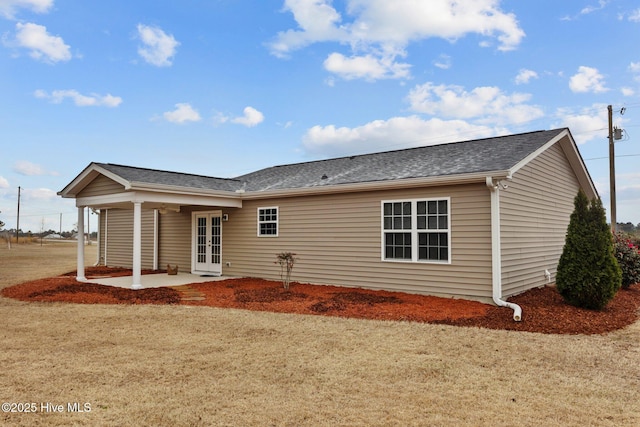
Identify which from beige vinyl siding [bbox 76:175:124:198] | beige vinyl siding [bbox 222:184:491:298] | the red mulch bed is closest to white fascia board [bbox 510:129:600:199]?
beige vinyl siding [bbox 222:184:491:298]

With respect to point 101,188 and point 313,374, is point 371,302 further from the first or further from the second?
point 101,188

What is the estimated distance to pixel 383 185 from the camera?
9680mm

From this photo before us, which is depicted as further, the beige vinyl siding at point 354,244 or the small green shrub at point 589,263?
the beige vinyl siding at point 354,244

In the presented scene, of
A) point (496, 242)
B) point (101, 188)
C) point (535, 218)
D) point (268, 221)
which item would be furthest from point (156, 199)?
point (535, 218)

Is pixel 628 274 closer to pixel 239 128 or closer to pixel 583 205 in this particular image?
pixel 583 205

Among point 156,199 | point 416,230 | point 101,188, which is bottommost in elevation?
point 416,230

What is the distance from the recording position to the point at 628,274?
1142 cm

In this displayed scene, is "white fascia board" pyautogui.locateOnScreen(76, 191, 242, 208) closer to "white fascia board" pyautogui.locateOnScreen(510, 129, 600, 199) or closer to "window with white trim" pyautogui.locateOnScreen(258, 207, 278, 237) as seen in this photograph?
"window with white trim" pyautogui.locateOnScreen(258, 207, 278, 237)

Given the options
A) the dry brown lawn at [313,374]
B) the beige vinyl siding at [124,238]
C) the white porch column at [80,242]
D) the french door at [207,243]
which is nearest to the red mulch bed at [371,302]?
the dry brown lawn at [313,374]

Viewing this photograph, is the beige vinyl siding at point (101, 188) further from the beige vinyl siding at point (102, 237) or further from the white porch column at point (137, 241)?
the beige vinyl siding at point (102, 237)

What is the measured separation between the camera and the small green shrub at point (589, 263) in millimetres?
7895

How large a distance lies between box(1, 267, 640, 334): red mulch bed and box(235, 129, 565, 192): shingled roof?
279cm

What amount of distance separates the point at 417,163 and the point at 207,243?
760 cm

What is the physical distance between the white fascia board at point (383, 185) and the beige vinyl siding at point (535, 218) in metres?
0.89
